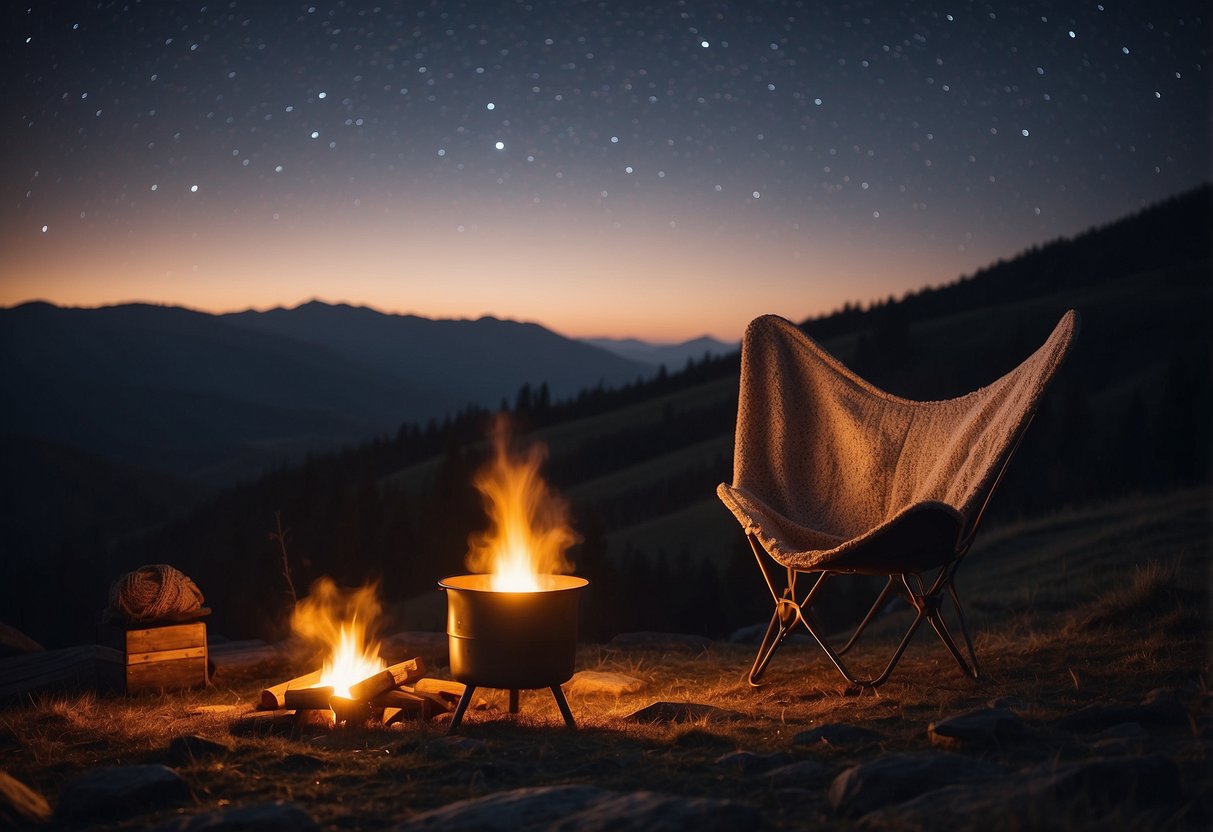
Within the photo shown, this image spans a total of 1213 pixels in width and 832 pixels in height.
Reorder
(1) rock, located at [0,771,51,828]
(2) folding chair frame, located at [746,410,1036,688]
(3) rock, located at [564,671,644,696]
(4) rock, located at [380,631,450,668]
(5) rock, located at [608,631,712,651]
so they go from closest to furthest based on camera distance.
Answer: (1) rock, located at [0,771,51,828] → (2) folding chair frame, located at [746,410,1036,688] → (3) rock, located at [564,671,644,696] → (4) rock, located at [380,631,450,668] → (5) rock, located at [608,631,712,651]

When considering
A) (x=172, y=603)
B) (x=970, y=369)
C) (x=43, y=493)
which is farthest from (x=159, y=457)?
(x=172, y=603)

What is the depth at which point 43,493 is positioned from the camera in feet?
183

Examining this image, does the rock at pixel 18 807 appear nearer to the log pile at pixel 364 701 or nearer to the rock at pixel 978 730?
the log pile at pixel 364 701

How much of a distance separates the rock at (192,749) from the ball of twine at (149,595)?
172 centimetres

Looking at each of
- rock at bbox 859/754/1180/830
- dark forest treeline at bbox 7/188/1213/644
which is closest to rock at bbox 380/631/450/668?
rock at bbox 859/754/1180/830

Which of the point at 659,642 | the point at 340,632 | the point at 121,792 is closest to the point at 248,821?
the point at 121,792

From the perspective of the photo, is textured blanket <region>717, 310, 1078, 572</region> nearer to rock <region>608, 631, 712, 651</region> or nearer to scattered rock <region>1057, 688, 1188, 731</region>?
scattered rock <region>1057, 688, 1188, 731</region>

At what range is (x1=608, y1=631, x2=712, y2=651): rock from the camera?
577cm

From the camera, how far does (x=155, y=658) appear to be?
179 inches

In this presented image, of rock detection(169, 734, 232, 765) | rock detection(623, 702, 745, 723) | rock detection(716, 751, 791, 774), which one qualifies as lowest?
rock detection(623, 702, 745, 723)

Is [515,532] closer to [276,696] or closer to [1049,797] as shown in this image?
[276,696]

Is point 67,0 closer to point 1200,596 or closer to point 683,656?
point 683,656

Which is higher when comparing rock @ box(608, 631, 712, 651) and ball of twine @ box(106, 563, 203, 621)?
ball of twine @ box(106, 563, 203, 621)

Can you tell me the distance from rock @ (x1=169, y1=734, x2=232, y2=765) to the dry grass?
0.05 meters
